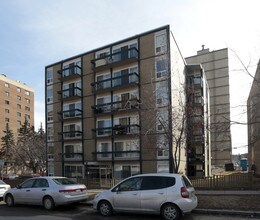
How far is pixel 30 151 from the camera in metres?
44.7

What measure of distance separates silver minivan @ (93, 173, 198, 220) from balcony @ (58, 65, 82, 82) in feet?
101

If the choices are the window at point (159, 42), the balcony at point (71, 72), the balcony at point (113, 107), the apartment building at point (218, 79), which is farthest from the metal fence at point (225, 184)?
the apartment building at point (218, 79)

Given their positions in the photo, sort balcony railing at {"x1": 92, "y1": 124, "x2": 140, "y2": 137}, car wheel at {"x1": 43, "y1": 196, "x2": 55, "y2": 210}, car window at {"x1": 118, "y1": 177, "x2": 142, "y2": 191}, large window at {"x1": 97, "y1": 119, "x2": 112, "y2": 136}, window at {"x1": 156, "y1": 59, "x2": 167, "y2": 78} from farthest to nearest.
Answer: large window at {"x1": 97, "y1": 119, "x2": 112, "y2": 136} → balcony railing at {"x1": 92, "y1": 124, "x2": 140, "y2": 137} → window at {"x1": 156, "y1": 59, "x2": 167, "y2": 78} → car wheel at {"x1": 43, "y1": 196, "x2": 55, "y2": 210} → car window at {"x1": 118, "y1": 177, "x2": 142, "y2": 191}

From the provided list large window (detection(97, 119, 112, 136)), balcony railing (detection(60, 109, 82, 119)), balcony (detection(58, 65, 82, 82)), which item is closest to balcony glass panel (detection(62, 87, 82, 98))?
balcony (detection(58, 65, 82, 82))

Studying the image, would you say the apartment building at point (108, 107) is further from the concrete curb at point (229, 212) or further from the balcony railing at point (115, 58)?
the concrete curb at point (229, 212)

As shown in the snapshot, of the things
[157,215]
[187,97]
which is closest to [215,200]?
[157,215]

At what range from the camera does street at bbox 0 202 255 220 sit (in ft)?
38.0

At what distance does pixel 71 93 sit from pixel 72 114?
2768 millimetres

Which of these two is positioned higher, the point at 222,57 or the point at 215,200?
the point at 222,57

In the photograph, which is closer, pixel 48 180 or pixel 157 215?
pixel 157 215

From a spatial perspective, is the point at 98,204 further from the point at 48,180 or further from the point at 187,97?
the point at 187,97

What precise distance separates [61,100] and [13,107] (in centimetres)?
5031

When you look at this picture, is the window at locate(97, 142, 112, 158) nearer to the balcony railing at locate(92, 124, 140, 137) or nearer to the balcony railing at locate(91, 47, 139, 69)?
the balcony railing at locate(92, 124, 140, 137)

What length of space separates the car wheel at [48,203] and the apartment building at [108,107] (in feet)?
54.7
